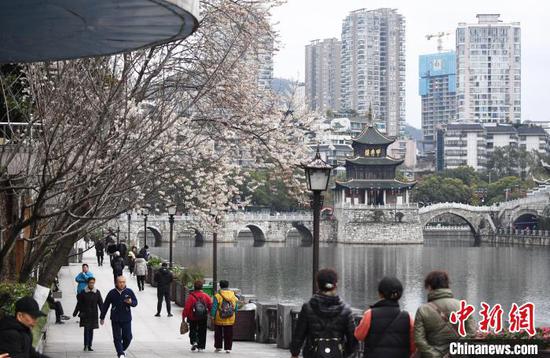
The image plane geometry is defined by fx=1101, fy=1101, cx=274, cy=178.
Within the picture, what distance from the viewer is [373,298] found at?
46.3 meters

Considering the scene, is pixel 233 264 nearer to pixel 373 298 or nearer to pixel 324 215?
pixel 373 298

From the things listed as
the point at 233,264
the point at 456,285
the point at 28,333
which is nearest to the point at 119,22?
Result: the point at 28,333

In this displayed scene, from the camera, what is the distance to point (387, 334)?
25.5ft

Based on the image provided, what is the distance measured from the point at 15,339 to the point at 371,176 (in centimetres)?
9713

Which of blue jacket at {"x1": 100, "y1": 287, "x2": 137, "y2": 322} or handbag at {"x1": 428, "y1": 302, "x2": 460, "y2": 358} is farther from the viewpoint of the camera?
blue jacket at {"x1": 100, "y1": 287, "x2": 137, "y2": 322}

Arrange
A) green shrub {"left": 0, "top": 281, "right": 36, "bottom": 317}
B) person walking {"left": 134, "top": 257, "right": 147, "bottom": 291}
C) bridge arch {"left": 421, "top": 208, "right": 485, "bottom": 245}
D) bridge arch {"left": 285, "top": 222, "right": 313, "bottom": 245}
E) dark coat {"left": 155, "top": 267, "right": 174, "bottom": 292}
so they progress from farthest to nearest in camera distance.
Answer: bridge arch {"left": 421, "top": 208, "right": 485, "bottom": 245} < bridge arch {"left": 285, "top": 222, "right": 313, "bottom": 245} < person walking {"left": 134, "top": 257, "right": 147, "bottom": 291} < dark coat {"left": 155, "top": 267, "right": 174, "bottom": 292} < green shrub {"left": 0, "top": 281, "right": 36, "bottom": 317}

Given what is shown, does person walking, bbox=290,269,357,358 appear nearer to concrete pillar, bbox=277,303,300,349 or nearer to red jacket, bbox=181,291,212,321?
red jacket, bbox=181,291,212,321

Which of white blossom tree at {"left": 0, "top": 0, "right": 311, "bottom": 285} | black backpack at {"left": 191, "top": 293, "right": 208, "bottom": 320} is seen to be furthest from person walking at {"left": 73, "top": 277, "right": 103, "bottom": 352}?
black backpack at {"left": 191, "top": 293, "right": 208, "bottom": 320}

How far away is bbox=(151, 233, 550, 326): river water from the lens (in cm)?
4588

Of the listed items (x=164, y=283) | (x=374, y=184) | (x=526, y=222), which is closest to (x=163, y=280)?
(x=164, y=283)

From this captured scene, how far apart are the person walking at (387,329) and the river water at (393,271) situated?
26.6 meters

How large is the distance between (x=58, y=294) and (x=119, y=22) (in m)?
18.8

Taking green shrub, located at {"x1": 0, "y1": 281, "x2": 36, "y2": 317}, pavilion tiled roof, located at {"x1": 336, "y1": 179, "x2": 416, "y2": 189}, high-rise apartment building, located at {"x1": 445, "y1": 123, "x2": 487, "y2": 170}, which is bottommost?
green shrub, located at {"x1": 0, "y1": 281, "x2": 36, "y2": 317}

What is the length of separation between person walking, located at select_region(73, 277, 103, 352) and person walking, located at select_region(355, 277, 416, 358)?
839 cm
